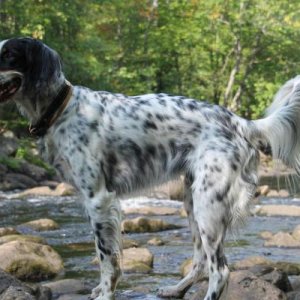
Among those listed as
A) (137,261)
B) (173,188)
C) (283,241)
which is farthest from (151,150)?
(283,241)

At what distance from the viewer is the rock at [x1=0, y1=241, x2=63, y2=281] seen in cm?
607

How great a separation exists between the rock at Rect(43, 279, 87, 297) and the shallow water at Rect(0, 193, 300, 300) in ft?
0.64

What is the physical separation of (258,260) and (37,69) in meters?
3.29

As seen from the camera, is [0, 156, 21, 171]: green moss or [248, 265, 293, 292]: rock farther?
[0, 156, 21, 171]: green moss

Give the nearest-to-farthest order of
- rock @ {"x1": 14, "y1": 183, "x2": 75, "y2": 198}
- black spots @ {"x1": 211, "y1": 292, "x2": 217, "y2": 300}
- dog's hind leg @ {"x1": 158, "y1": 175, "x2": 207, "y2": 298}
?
black spots @ {"x1": 211, "y1": 292, "x2": 217, "y2": 300}
dog's hind leg @ {"x1": 158, "y1": 175, "x2": 207, "y2": 298}
rock @ {"x1": 14, "y1": 183, "x2": 75, "y2": 198}

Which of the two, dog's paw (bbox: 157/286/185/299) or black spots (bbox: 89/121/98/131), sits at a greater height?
black spots (bbox: 89/121/98/131)

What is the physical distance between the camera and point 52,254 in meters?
6.66

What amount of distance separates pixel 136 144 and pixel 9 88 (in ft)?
3.21

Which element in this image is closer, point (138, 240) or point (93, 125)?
point (93, 125)

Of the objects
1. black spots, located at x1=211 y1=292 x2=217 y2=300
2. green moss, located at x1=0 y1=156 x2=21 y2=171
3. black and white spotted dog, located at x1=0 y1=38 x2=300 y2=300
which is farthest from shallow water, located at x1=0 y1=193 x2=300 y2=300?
green moss, located at x1=0 y1=156 x2=21 y2=171

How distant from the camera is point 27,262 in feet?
20.1

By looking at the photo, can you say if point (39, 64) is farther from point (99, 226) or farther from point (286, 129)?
point (286, 129)

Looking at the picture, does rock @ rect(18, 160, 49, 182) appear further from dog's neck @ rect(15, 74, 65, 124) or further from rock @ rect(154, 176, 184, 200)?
dog's neck @ rect(15, 74, 65, 124)

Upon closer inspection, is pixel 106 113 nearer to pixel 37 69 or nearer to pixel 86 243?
pixel 37 69
